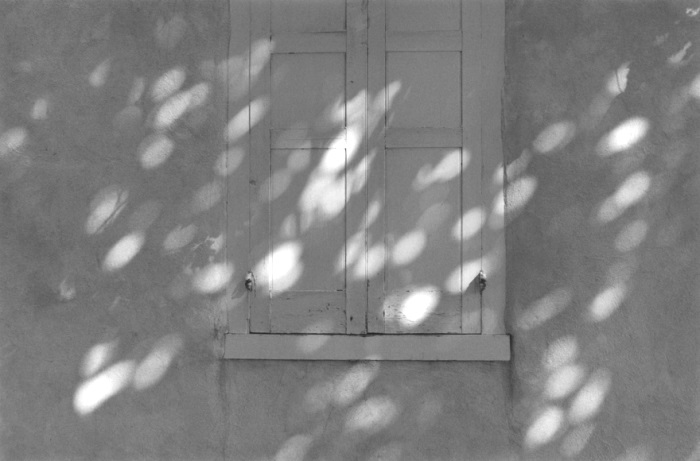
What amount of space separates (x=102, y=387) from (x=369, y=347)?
1432 mm

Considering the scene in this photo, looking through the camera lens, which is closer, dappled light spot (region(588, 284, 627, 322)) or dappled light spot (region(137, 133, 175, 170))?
dappled light spot (region(588, 284, 627, 322))

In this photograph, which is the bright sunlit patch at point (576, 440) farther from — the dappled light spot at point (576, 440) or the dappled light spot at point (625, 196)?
the dappled light spot at point (625, 196)

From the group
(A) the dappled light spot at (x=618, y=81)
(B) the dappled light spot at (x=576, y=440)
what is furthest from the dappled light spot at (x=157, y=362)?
(A) the dappled light spot at (x=618, y=81)

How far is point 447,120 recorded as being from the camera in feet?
12.4

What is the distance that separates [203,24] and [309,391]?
1.99m

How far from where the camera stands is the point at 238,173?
12.5 feet

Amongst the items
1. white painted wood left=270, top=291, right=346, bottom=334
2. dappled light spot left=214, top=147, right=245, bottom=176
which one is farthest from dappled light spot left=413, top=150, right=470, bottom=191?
dappled light spot left=214, top=147, right=245, bottom=176

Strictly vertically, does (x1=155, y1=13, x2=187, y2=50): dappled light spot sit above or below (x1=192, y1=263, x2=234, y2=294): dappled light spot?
above

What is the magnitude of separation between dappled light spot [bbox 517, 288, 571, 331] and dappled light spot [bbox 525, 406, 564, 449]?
1.48 feet

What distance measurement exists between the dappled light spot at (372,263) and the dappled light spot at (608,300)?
1.10 meters

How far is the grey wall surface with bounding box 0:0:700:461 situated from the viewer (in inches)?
146

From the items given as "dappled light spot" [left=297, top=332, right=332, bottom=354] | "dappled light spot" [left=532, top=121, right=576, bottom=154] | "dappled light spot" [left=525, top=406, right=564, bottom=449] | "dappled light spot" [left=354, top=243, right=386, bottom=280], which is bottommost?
"dappled light spot" [left=525, top=406, right=564, bottom=449]

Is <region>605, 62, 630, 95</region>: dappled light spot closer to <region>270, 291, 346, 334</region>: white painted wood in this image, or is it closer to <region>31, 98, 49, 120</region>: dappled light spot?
<region>270, 291, 346, 334</region>: white painted wood

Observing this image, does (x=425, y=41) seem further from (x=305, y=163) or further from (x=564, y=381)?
(x=564, y=381)
